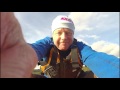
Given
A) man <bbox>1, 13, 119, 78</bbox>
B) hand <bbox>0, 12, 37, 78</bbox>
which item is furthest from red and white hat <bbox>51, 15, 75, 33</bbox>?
hand <bbox>0, 12, 37, 78</bbox>

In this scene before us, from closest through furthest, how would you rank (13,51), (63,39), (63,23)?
1. (13,51)
2. (63,39)
3. (63,23)

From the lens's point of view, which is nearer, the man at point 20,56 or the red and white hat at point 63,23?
the man at point 20,56

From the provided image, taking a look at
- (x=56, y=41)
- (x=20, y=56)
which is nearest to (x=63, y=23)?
(x=56, y=41)

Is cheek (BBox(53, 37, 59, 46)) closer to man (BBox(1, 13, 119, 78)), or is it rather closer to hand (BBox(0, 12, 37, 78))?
man (BBox(1, 13, 119, 78))

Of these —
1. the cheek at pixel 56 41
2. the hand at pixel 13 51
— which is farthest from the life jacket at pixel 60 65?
the hand at pixel 13 51

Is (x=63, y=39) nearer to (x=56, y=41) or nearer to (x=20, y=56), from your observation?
(x=56, y=41)

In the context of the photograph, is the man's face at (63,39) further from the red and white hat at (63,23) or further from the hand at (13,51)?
the hand at (13,51)
